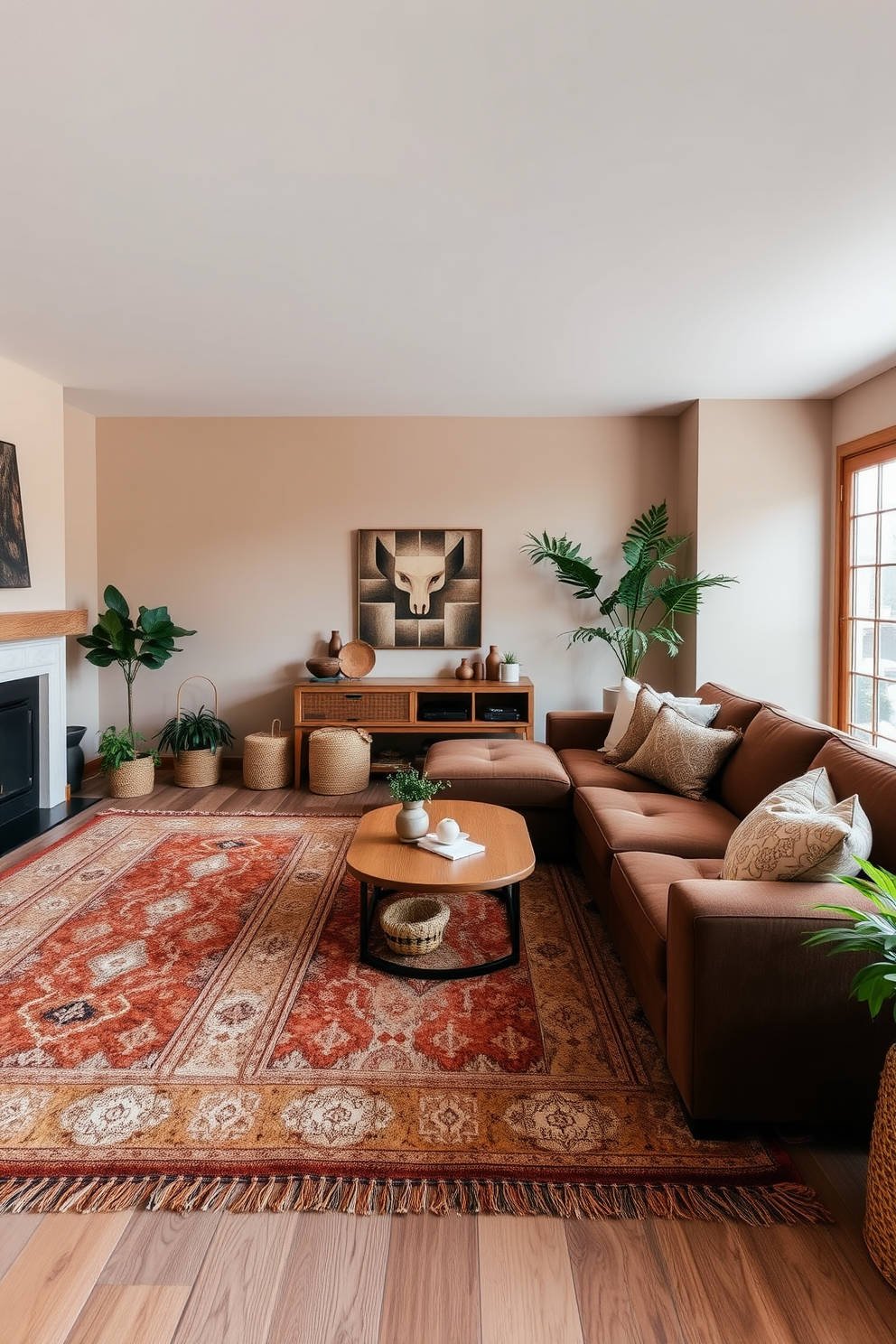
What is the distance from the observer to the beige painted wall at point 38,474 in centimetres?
426

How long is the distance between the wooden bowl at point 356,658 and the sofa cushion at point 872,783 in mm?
3448

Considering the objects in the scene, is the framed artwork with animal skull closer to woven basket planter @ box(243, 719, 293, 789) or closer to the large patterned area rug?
woven basket planter @ box(243, 719, 293, 789)

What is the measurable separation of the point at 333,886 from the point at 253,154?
266cm

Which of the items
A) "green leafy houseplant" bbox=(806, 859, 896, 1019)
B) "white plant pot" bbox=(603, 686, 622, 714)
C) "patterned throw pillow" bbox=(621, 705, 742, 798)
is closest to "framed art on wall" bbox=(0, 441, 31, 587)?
"patterned throw pillow" bbox=(621, 705, 742, 798)

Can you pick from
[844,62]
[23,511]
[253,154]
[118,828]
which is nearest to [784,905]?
[844,62]

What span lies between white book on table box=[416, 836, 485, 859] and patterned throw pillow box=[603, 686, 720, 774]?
3.93 ft

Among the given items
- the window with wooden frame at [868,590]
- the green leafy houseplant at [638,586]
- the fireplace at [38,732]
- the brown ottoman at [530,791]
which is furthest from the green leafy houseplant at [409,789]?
the window with wooden frame at [868,590]

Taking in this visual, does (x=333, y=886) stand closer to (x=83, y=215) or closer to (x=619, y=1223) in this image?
(x=619, y=1223)

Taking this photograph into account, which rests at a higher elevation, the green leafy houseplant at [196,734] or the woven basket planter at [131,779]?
the green leafy houseplant at [196,734]

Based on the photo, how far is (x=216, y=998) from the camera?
240 centimetres

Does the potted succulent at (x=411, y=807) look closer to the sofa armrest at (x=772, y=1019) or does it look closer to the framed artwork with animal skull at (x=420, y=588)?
the sofa armrest at (x=772, y=1019)

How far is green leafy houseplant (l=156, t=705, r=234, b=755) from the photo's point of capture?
518 centimetres

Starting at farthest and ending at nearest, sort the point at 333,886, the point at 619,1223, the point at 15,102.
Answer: the point at 333,886
the point at 15,102
the point at 619,1223

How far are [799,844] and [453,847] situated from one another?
1.16 m
